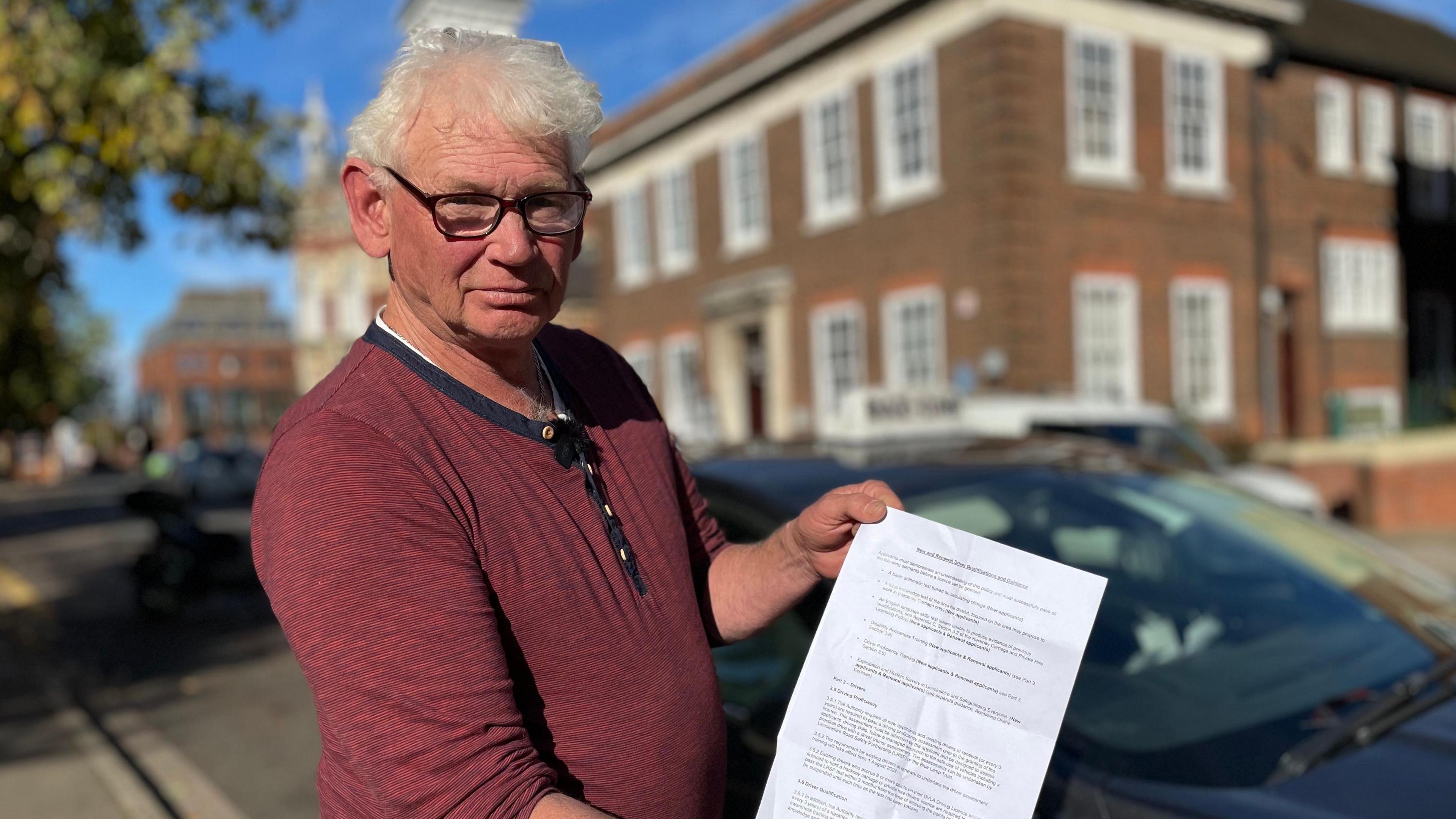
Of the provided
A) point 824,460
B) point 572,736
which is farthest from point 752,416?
point 572,736

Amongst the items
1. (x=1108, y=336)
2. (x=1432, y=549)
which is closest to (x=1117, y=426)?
(x=1432, y=549)

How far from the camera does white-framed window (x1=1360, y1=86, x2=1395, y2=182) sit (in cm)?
1877

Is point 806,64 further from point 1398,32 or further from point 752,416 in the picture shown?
point 1398,32

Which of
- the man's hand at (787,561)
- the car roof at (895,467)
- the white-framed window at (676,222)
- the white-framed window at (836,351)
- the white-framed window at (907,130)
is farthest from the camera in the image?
the white-framed window at (676,222)

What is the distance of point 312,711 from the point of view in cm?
639

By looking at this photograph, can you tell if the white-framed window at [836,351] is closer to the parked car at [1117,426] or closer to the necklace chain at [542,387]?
the parked car at [1117,426]

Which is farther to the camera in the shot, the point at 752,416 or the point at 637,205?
the point at 637,205

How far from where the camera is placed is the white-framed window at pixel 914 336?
15305mm

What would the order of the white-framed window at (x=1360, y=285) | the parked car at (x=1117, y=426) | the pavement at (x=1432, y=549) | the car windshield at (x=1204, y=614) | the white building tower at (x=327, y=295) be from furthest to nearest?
the white building tower at (x=327, y=295), the white-framed window at (x=1360, y=285), the pavement at (x=1432, y=549), the parked car at (x=1117, y=426), the car windshield at (x=1204, y=614)

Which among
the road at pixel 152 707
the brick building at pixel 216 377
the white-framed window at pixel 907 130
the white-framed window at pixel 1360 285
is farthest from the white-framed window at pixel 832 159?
the brick building at pixel 216 377

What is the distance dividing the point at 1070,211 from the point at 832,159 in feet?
13.3

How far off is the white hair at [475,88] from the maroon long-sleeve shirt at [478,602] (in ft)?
0.95

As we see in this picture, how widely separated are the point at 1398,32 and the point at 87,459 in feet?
234

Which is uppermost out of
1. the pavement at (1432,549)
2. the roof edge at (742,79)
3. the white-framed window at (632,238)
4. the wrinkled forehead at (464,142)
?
the roof edge at (742,79)
